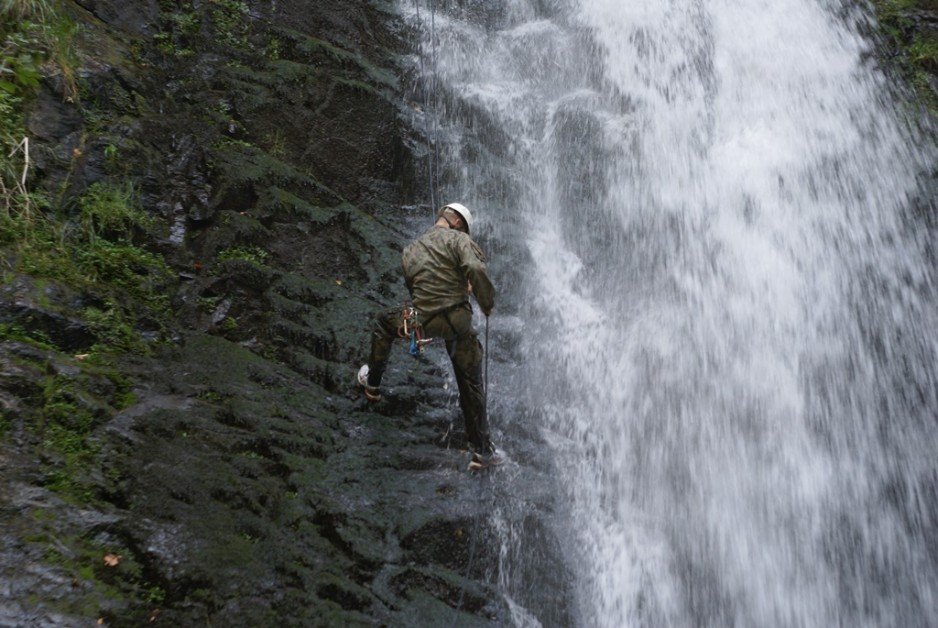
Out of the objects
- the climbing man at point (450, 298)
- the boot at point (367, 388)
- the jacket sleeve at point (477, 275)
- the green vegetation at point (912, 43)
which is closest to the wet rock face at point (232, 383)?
the boot at point (367, 388)

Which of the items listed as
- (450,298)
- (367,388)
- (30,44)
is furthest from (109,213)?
(450,298)

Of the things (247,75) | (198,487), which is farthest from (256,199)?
(198,487)

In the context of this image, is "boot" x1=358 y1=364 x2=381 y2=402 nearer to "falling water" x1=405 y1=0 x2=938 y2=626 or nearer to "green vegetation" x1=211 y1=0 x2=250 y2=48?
"falling water" x1=405 y1=0 x2=938 y2=626

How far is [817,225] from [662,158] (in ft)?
8.10

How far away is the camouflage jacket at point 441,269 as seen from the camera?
18.3 feet

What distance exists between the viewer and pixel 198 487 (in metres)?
4.71

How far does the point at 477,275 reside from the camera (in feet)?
17.8

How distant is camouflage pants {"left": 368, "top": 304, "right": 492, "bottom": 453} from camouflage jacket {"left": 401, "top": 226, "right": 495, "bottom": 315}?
0.11 m

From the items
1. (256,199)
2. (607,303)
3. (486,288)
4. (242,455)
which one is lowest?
(607,303)

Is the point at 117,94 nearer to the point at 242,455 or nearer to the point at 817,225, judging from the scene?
the point at 242,455

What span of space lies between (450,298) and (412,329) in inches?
19.1

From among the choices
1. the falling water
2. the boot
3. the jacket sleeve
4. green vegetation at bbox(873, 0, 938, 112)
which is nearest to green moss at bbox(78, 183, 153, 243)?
the boot

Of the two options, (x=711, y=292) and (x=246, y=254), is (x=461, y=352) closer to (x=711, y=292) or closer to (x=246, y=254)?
(x=246, y=254)

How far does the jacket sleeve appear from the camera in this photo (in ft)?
17.8
